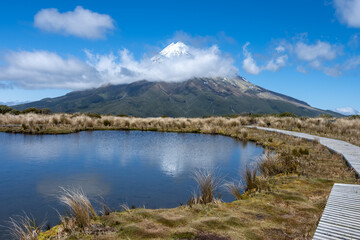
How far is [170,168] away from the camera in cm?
1212

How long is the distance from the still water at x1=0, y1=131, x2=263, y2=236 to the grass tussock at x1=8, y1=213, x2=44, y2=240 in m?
0.26

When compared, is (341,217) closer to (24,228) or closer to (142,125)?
(24,228)

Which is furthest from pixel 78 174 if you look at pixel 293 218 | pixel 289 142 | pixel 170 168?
pixel 289 142

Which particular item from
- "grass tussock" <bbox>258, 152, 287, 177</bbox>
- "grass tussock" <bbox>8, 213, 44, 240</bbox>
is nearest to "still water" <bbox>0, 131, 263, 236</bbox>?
"grass tussock" <bbox>8, 213, 44, 240</bbox>

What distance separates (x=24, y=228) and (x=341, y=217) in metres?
7.01

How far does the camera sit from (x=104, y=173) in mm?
10938

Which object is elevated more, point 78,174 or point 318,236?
point 318,236

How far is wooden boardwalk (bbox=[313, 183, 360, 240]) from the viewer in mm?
4008

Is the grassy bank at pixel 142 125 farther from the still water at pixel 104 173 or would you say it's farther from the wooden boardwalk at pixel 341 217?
the wooden boardwalk at pixel 341 217

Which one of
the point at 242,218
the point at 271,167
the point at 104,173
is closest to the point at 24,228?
the point at 104,173

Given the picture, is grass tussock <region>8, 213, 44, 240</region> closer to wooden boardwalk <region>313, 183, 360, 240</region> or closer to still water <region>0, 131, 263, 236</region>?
still water <region>0, 131, 263, 236</region>

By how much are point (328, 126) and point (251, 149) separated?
648 inches

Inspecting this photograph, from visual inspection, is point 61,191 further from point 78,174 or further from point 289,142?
point 289,142

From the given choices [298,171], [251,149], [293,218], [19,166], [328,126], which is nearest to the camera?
[293,218]
